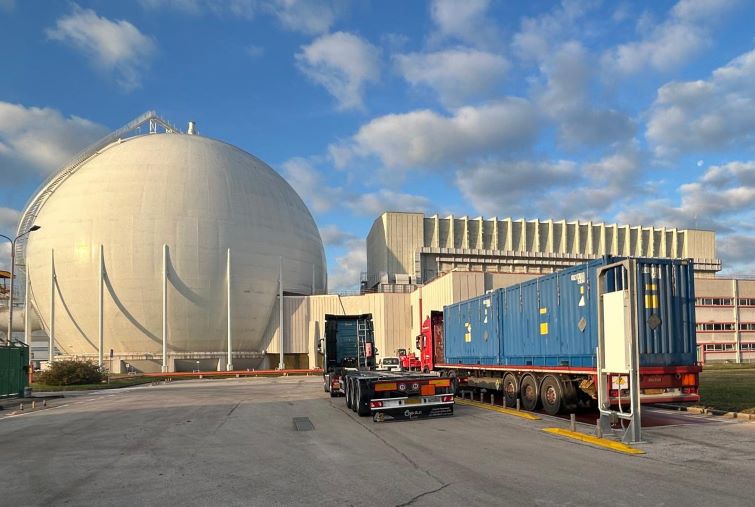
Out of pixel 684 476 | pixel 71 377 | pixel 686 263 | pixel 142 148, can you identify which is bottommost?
pixel 71 377

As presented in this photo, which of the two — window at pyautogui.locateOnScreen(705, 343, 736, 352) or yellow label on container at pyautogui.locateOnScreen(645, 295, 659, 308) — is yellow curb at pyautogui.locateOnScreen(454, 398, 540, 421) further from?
window at pyautogui.locateOnScreen(705, 343, 736, 352)

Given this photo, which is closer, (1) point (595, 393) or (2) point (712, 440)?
(2) point (712, 440)

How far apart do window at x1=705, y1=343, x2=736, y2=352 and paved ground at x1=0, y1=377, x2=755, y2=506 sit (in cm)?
4855

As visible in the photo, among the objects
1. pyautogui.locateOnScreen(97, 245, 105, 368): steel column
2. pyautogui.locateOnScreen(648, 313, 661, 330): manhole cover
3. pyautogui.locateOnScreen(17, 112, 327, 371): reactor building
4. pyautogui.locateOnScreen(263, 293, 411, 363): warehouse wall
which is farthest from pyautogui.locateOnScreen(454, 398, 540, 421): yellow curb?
pyautogui.locateOnScreen(97, 245, 105, 368): steel column

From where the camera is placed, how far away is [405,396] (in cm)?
1545

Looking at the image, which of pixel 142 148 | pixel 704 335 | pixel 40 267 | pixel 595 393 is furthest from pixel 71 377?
pixel 704 335

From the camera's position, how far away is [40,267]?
189 ft

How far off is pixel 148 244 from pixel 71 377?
17.6 meters

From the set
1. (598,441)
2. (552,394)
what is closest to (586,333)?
(552,394)

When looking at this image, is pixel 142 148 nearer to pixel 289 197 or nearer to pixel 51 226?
pixel 51 226

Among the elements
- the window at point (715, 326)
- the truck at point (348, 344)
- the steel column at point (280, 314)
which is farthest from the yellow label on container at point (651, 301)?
the window at point (715, 326)

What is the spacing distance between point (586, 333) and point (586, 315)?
43 cm

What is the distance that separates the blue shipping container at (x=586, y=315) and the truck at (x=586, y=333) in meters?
0.02

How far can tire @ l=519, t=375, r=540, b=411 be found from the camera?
16.1 meters
